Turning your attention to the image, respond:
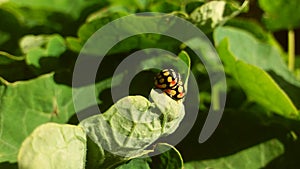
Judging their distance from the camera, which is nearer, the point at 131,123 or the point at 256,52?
the point at 131,123

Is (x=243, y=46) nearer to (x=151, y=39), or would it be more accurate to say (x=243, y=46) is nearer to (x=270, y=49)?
(x=270, y=49)

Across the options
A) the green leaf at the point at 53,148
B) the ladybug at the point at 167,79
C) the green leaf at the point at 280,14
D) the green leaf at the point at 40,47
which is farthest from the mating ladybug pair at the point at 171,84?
the green leaf at the point at 280,14

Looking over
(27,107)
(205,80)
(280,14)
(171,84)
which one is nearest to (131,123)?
(171,84)

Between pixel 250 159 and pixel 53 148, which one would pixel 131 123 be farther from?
pixel 250 159

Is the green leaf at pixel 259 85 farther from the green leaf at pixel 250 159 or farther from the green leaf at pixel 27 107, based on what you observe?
the green leaf at pixel 27 107

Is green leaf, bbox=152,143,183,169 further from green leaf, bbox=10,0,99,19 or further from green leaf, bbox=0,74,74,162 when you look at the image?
green leaf, bbox=10,0,99,19

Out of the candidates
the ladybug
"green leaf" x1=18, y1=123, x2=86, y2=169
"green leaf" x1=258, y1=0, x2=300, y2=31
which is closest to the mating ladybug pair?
the ladybug
